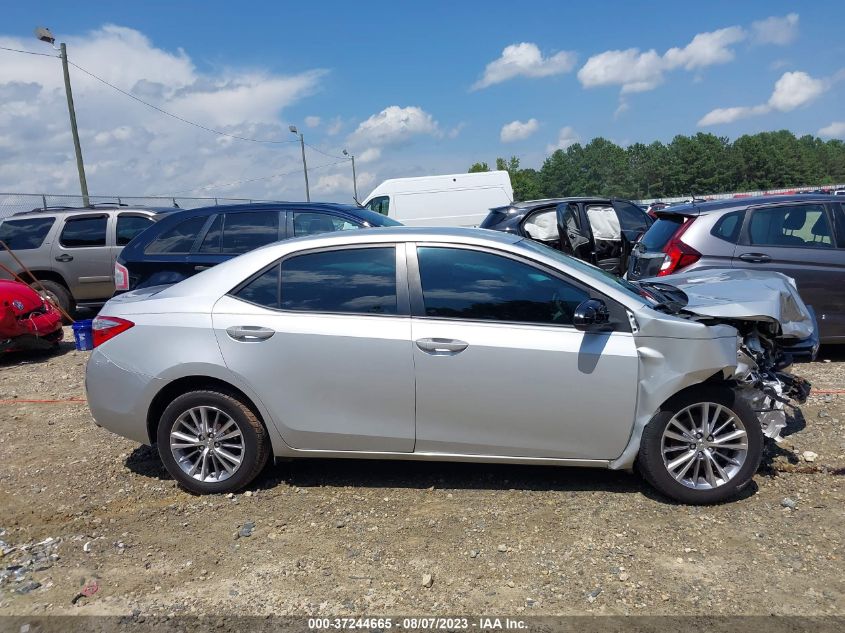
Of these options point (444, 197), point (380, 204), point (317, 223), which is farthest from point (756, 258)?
point (380, 204)

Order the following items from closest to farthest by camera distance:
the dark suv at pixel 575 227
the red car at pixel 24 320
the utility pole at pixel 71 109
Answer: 1. the red car at pixel 24 320
2. the dark suv at pixel 575 227
3. the utility pole at pixel 71 109

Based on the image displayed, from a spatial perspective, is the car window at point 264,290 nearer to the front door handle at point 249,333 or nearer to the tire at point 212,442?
the front door handle at point 249,333

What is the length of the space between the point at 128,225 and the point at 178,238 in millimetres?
4697

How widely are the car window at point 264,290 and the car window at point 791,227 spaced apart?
4958 millimetres

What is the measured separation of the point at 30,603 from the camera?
3.18 m

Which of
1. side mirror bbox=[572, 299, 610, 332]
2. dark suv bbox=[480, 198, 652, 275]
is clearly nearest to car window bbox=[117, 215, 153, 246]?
dark suv bbox=[480, 198, 652, 275]

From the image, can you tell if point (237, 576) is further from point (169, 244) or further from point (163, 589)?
point (169, 244)

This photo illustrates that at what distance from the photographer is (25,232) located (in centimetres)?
1074

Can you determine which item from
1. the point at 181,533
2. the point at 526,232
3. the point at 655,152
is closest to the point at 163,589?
the point at 181,533

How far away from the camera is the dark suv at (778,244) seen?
21.4ft

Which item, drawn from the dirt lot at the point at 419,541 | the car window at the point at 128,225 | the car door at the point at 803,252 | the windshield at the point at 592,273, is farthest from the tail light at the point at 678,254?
the car window at the point at 128,225

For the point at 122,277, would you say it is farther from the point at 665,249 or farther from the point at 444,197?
the point at 444,197

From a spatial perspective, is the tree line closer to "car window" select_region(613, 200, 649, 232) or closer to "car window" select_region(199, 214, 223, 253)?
"car window" select_region(613, 200, 649, 232)

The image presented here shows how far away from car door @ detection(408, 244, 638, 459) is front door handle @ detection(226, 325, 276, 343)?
917 millimetres
